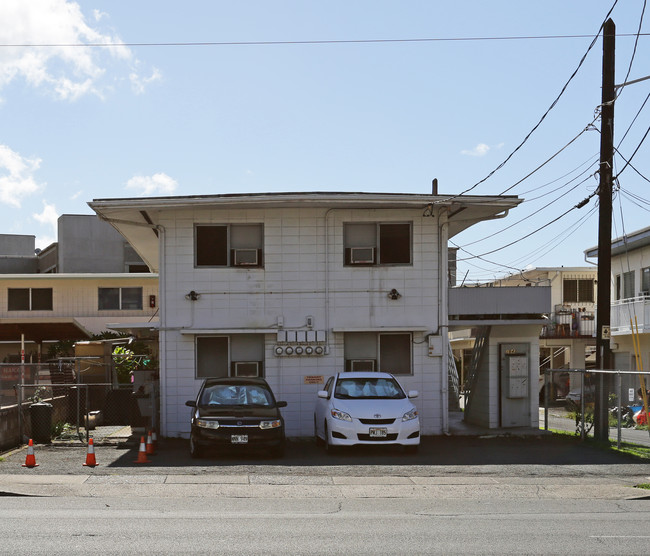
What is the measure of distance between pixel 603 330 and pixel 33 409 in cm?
1248

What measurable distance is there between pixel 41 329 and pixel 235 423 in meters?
26.5

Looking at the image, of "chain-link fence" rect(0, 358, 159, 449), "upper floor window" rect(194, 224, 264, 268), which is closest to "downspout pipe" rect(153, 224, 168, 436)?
"chain-link fence" rect(0, 358, 159, 449)

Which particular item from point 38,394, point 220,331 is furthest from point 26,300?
point 220,331

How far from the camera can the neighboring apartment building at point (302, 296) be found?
20.6 meters

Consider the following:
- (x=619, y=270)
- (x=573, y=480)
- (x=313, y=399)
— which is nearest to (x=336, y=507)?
(x=573, y=480)

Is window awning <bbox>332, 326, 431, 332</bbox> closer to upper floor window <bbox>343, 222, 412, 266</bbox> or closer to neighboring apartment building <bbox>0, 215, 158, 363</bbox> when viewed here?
upper floor window <bbox>343, 222, 412, 266</bbox>

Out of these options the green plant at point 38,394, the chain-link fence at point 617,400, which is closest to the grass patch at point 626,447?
the chain-link fence at point 617,400

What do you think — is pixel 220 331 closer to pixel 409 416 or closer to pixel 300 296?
pixel 300 296

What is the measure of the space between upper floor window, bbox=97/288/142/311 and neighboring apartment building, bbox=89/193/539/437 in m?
20.1

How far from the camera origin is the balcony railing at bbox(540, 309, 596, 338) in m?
38.7

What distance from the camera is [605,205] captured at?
1906cm

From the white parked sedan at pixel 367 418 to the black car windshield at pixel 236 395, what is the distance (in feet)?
3.95

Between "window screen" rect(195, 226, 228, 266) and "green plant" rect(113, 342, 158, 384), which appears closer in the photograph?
"window screen" rect(195, 226, 228, 266)

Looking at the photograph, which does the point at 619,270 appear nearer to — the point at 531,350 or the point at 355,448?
the point at 531,350
